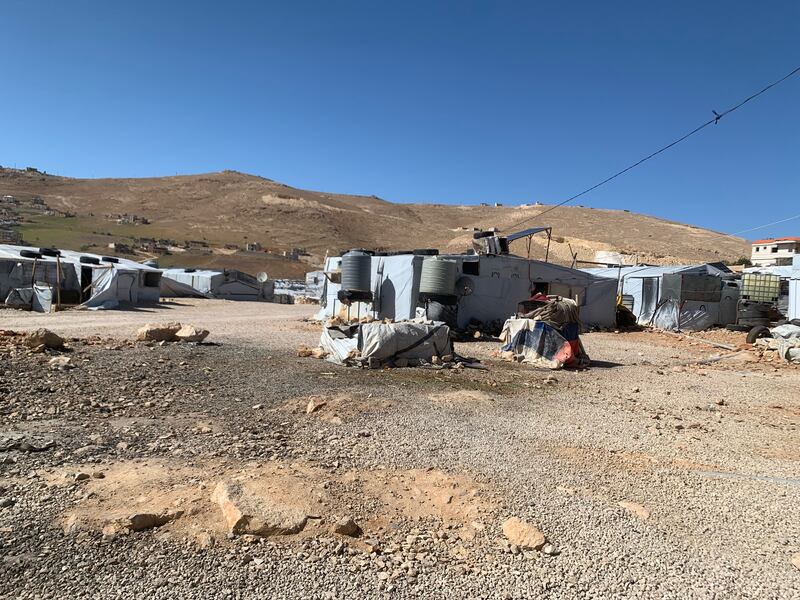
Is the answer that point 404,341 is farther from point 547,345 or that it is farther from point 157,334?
point 157,334

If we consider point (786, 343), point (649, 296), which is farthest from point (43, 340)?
point (649, 296)

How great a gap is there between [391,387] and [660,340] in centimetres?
1408

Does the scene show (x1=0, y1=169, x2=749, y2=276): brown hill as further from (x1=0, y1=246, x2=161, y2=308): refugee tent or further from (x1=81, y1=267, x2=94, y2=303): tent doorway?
(x1=81, y1=267, x2=94, y2=303): tent doorway

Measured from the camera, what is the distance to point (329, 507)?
3.88m

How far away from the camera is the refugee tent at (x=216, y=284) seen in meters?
35.0

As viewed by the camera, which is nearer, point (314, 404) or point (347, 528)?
point (347, 528)

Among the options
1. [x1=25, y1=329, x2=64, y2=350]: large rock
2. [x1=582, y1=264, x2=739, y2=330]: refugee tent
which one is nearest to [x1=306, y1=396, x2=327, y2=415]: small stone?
[x1=25, y1=329, x2=64, y2=350]: large rock

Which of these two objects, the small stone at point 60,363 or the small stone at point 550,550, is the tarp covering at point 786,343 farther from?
the small stone at point 60,363

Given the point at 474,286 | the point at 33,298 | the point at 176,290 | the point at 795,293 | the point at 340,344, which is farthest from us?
the point at 176,290

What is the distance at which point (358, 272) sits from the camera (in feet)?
63.4

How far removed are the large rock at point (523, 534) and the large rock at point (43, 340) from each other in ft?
29.8

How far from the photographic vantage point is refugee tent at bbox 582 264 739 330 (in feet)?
72.8

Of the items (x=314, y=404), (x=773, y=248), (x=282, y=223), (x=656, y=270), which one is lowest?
(x=314, y=404)

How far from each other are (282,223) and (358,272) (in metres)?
66.5
